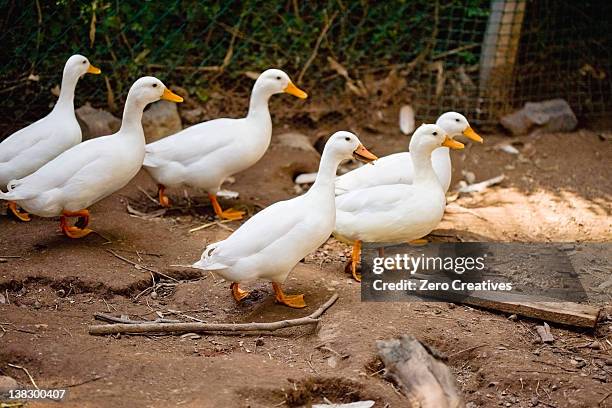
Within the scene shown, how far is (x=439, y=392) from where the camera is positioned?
3.44m

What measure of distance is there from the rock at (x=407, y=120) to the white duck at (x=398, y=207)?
8.04ft

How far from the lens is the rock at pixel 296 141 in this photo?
727 cm

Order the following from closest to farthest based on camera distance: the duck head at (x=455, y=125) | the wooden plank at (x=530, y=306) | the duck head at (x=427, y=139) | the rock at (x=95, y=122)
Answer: the wooden plank at (x=530, y=306) < the duck head at (x=427, y=139) < the duck head at (x=455, y=125) < the rock at (x=95, y=122)

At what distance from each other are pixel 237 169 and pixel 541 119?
3192mm

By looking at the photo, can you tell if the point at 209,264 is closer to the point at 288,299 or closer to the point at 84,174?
the point at 288,299

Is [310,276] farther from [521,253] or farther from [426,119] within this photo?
[426,119]

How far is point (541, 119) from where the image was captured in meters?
7.71

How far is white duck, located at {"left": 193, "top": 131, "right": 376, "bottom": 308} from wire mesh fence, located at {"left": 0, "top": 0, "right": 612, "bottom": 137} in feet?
10.3

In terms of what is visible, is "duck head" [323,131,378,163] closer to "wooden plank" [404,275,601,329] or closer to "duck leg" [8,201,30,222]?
"wooden plank" [404,275,601,329]

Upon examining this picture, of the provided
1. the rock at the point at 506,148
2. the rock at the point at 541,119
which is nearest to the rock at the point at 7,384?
the rock at the point at 506,148

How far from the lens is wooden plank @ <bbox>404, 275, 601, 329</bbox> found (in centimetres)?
445

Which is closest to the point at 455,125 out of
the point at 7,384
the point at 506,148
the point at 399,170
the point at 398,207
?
Result: the point at 399,170

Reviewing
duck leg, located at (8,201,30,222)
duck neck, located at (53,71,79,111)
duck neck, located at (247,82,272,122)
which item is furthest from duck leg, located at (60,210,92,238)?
duck neck, located at (247,82,272,122)

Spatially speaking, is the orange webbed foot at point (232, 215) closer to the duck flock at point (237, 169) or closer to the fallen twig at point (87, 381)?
the duck flock at point (237, 169)
